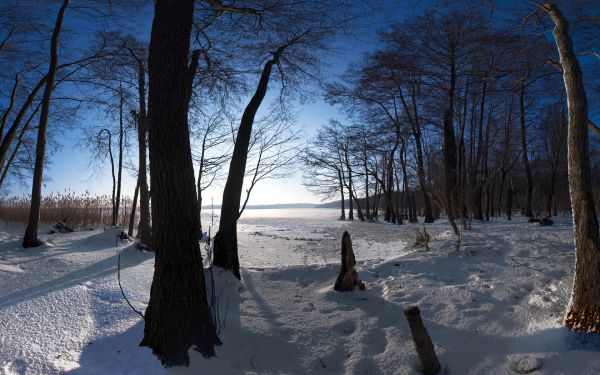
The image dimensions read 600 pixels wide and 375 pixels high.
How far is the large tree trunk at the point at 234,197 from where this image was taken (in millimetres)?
5711

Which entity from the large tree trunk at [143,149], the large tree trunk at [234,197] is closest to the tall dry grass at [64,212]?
the large tree trunk at [143,149]

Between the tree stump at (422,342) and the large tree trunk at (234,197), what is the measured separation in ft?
11.4

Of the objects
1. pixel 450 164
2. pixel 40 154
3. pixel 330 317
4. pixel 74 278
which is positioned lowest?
pixel 330 317

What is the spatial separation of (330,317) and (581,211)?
3026 millimetres

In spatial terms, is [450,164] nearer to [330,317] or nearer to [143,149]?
[330,317]

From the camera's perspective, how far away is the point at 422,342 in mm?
2945

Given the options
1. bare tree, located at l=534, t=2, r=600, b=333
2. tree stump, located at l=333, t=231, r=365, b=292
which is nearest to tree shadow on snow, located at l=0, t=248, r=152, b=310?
tree stump, located at l=333, t=231, r=365, b=292

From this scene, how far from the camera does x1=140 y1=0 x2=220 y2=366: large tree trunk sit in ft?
10.7

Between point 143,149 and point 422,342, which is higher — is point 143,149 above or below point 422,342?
above

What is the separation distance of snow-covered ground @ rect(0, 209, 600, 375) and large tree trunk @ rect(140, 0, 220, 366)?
21 centimetres

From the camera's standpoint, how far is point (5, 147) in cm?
949

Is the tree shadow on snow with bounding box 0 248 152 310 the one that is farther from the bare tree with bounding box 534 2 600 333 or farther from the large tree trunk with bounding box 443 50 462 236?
the large tree trunk with bounding box 443 50 462 236

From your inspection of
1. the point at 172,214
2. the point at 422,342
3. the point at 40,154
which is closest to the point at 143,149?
the point at 40,154

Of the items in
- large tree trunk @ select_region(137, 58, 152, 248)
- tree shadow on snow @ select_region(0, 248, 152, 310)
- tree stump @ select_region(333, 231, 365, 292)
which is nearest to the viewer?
tree shadow on snow @ select_region(0, 248, 152, 310)
